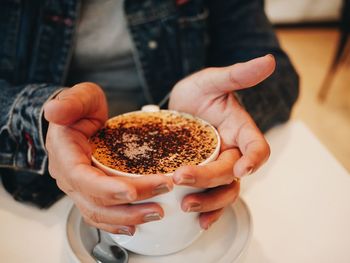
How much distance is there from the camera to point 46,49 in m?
0.77

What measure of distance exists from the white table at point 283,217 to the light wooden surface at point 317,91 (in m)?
1.11

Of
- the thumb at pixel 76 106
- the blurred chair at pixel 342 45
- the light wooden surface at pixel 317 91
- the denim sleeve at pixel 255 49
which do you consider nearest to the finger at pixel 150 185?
the thumb at pixel 76 106

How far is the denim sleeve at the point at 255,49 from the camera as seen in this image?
726 mm

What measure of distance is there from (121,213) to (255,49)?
1.79ft

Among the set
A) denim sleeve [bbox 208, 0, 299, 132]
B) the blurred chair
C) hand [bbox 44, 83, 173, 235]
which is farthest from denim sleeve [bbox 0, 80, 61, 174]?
the blurred chair

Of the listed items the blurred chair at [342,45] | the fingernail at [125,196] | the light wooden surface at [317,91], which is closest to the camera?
the fingernail at [125,196]

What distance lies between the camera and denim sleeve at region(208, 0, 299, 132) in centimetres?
73

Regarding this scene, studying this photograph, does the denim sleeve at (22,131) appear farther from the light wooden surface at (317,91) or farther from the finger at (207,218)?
the light wooden surface at (317,91)

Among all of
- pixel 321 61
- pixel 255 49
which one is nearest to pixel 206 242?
pixel 255 49

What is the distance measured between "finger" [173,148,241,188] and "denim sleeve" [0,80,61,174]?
293mm

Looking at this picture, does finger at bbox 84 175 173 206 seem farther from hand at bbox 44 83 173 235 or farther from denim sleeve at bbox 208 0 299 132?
denim sleeve at bbox 208 0 299 132

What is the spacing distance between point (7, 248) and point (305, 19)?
303 centimetres

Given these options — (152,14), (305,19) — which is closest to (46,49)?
(152,14)

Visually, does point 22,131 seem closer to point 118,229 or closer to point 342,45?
point 118,229
